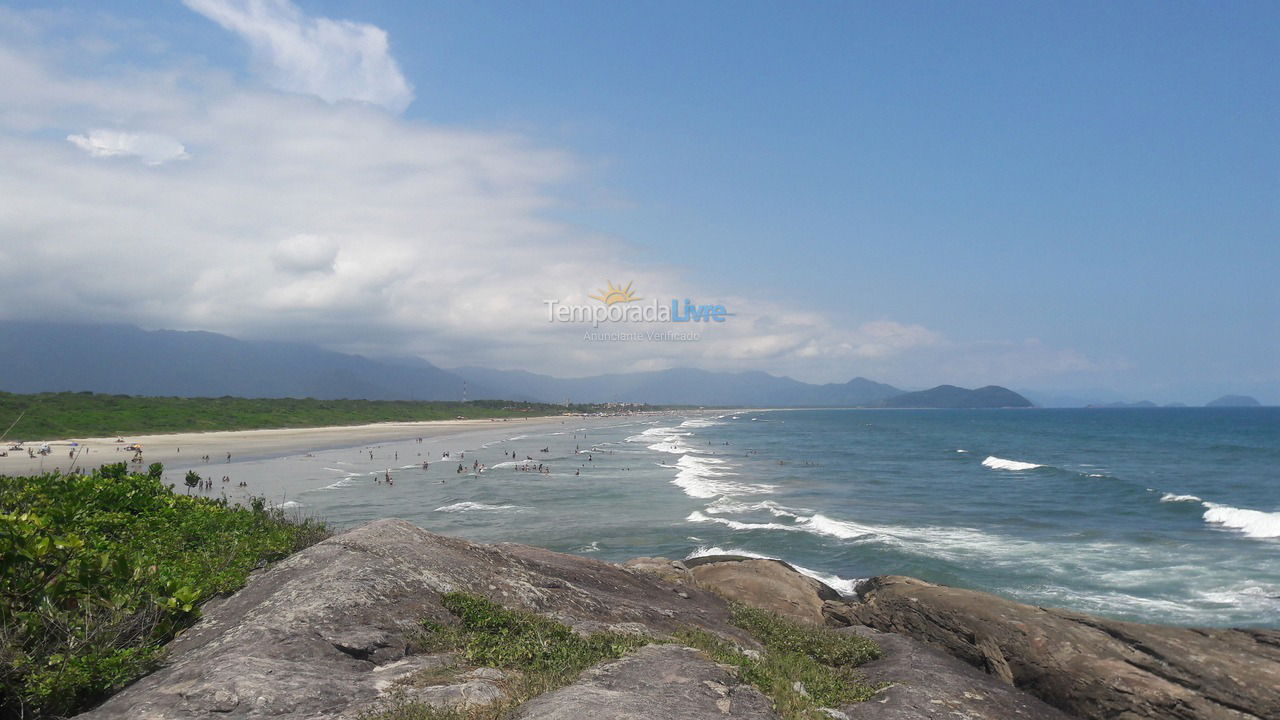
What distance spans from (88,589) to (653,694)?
6.10 m

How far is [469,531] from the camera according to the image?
98.1 feet

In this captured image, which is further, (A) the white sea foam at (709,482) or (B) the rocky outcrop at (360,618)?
(A) the white sea foam at (709,482)

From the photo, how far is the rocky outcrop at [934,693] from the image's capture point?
28.5 ft

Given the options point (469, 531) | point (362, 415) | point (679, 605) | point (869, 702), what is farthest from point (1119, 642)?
point (362, 415)

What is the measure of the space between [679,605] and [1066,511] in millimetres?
35968

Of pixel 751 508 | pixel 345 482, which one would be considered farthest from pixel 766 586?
pixel 345 482

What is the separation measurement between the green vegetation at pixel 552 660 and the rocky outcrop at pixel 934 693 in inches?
13.3

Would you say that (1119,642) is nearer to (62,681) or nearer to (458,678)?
(458,678)

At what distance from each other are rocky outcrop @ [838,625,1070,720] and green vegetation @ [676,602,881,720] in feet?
0.87

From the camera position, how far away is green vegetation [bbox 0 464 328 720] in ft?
20.3

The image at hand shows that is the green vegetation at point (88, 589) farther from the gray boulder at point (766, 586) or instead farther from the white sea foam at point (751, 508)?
the white sea foam at point (751, 508)

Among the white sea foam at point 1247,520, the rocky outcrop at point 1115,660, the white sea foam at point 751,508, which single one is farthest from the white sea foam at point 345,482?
the white sea foam at point 1247,520

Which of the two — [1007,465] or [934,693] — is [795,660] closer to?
[934,693]

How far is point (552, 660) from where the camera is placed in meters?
7.46
